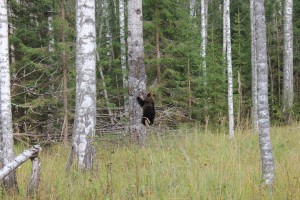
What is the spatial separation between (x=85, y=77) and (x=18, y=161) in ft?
6.53

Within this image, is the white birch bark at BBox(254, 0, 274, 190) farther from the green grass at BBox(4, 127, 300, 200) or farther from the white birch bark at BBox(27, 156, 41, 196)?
the white birch bark at BBox(27, 156, 41, 196)

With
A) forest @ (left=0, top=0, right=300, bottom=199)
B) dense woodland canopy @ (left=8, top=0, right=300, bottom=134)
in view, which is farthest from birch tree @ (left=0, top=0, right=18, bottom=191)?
dense woodland canopy @ (left=8, top=0, right=300, bottom=134)

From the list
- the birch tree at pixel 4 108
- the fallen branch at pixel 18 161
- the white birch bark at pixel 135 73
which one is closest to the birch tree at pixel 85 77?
the birch tree at pixel 4 108

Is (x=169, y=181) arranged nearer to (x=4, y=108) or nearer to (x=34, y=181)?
(x=34, y=181)

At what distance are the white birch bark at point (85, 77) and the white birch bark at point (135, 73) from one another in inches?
62.3

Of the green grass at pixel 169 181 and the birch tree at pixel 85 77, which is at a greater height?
the birch tree at pixel 85 77

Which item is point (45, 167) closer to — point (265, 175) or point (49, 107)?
point (265, 175)

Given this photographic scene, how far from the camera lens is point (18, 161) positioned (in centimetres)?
370

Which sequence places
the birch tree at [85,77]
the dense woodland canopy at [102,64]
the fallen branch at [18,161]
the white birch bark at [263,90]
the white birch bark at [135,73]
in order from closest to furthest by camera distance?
the fallen branch at [18,161]
the white birch bark at [263,90]
the birch tree at [85,77]
the white birch bark at [135,73]
the dense woodland canopy at [102,64]

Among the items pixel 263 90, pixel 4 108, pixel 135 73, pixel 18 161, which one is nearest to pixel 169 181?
pixel 263 90

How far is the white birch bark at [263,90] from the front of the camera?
3701 millimetres

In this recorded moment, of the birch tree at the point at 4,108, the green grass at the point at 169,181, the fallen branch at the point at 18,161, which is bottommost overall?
the green grass at the point at 169,181

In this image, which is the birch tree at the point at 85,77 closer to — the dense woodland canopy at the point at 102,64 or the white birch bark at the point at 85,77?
the white birch bark at the point at 85,77

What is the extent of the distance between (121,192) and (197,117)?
28.7 ft
